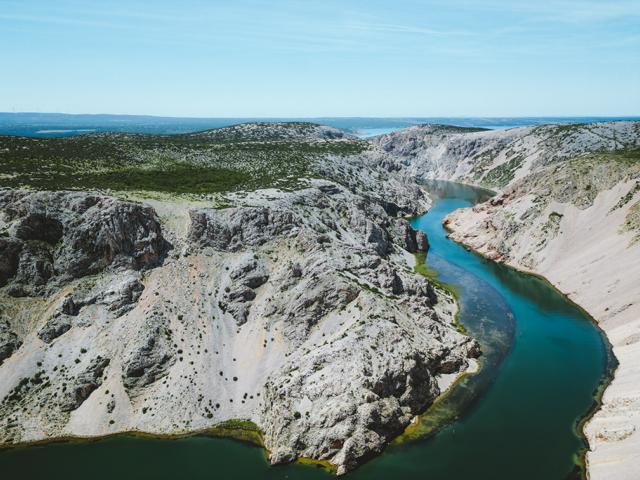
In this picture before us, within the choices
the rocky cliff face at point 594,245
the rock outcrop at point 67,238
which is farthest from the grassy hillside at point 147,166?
the rocky cliff face at point 594,245

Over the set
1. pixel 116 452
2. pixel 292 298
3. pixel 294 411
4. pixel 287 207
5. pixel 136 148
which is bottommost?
pixel 116 452

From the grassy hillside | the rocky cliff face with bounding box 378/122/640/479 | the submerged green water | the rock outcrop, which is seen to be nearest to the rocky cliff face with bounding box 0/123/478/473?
the rock outcrop

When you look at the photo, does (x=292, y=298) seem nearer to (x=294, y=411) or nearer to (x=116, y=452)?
(x=294, y=411)

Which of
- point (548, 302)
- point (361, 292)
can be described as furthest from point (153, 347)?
point (548, 302)

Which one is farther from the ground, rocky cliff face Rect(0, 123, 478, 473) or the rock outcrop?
the rock outcrop

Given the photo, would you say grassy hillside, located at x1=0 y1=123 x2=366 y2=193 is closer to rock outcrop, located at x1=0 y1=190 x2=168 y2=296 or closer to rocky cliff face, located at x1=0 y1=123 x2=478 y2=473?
rock outcrop, located at x1=0 y1=190 x2=168 y2=296
